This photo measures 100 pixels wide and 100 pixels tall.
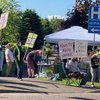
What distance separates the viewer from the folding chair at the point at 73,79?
19859 mm

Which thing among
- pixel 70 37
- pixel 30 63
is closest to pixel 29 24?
pixel 70 37

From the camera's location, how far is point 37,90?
1695 centimetres

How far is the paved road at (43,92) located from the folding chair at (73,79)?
994 millimetres

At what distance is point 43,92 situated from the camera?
1655 cm

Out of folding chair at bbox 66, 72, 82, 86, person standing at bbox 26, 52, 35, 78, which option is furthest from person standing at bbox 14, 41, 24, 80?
person standing at bbox 26, 52, 35, 78

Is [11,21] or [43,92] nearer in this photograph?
[43,92]

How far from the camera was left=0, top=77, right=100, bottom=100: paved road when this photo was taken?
15.1 meters

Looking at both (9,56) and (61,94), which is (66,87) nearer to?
(61,94)

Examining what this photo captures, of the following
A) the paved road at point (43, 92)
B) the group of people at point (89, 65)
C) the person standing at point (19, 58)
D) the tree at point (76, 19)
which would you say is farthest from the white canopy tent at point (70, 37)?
the tree at point (76, 19)

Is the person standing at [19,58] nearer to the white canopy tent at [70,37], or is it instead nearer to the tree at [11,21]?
the white canopy tent at [70,37]

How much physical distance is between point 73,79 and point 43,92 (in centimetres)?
387

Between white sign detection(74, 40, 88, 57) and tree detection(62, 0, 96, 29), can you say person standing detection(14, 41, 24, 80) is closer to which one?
white sign detection(74, 40, 88, 57)

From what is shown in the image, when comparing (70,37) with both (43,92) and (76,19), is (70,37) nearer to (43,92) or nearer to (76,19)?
(43,92)

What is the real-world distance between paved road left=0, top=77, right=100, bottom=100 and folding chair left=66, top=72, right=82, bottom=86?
0.99 metres
